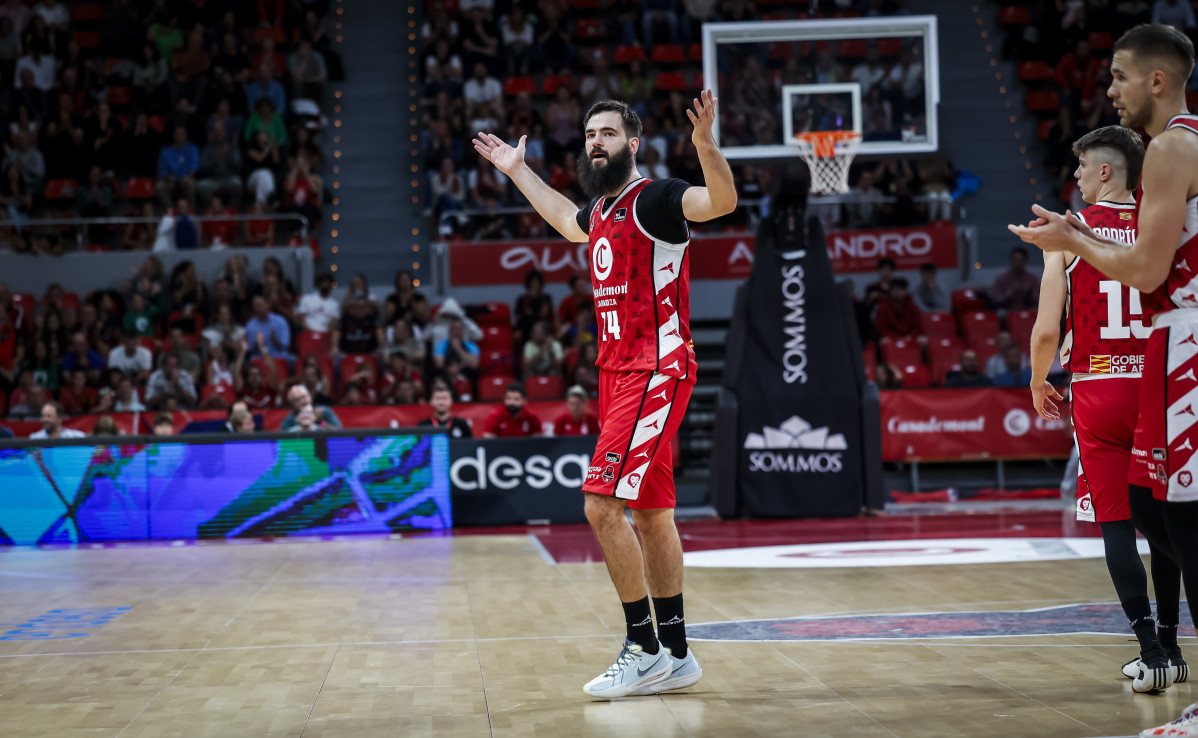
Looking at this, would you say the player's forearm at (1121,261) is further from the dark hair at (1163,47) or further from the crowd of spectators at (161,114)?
the crowd of spectators at (161,114)

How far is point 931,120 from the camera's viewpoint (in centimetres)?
1138

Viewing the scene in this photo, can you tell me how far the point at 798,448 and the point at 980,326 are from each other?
5.15 meters

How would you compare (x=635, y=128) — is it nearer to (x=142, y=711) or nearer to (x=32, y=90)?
(x=142, y=711)

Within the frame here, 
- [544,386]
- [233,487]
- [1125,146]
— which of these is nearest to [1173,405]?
[1125,146]

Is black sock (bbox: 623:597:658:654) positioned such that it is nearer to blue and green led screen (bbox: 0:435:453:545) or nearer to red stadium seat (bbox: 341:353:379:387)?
blue and green led screen (bbox: 0:435:453:545)

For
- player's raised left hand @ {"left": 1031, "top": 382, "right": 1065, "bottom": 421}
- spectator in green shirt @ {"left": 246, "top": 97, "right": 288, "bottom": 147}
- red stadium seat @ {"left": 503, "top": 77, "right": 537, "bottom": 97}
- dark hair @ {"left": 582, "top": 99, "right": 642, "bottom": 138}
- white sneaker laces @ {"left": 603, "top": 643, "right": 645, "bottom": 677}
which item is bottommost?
white sneaker laces @ {"left": 603, "top": 643, "right": 645, "bottom": 677}

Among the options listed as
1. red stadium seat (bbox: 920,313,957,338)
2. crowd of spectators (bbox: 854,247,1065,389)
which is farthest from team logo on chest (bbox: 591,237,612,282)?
red stadium seat (bbox: 920,313,957,338)

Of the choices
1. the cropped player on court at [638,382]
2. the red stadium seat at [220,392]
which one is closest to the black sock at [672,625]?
the cropped player on court at [638,382]

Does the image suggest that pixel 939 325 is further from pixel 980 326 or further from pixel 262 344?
pixel 262 344

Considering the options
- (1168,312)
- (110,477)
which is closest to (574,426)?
(110,477)

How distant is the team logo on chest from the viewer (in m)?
4.61

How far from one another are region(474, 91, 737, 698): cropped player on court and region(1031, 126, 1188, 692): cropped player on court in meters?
1.39

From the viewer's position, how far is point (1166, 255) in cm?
335

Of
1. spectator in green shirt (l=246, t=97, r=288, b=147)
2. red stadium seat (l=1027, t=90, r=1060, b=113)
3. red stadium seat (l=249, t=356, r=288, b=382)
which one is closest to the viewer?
red stadium seat (l=249, t=356, r=288, b=382)
